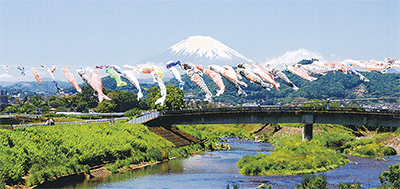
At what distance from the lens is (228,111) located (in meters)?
97.5

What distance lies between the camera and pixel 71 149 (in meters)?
66.2

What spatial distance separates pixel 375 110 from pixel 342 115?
5.89m

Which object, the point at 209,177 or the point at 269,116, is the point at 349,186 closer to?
the point at 209,177

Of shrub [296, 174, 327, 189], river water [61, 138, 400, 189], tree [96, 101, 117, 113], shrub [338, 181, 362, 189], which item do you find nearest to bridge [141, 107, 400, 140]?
river water [61, 138, 400, 189]

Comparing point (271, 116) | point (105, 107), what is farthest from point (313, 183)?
point (105, 107)

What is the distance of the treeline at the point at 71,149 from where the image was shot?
5728 centimetres

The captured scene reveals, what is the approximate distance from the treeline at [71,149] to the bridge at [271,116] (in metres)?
8.85

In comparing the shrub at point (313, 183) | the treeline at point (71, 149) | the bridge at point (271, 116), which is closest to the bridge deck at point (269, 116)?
the bridge at point (271, 116)

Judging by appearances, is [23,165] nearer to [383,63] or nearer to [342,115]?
[383,63]

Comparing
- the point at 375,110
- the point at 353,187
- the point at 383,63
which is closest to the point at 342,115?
the point at 375,110

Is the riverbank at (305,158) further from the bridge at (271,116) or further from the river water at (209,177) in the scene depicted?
the bridge at (271,116)

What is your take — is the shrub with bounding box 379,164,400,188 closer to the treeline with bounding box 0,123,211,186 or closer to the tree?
the treeline with bounding box 0,123,211,186

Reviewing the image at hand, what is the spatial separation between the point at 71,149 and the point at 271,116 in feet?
A: 144

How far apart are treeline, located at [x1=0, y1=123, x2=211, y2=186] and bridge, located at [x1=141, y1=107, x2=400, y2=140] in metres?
8.85
